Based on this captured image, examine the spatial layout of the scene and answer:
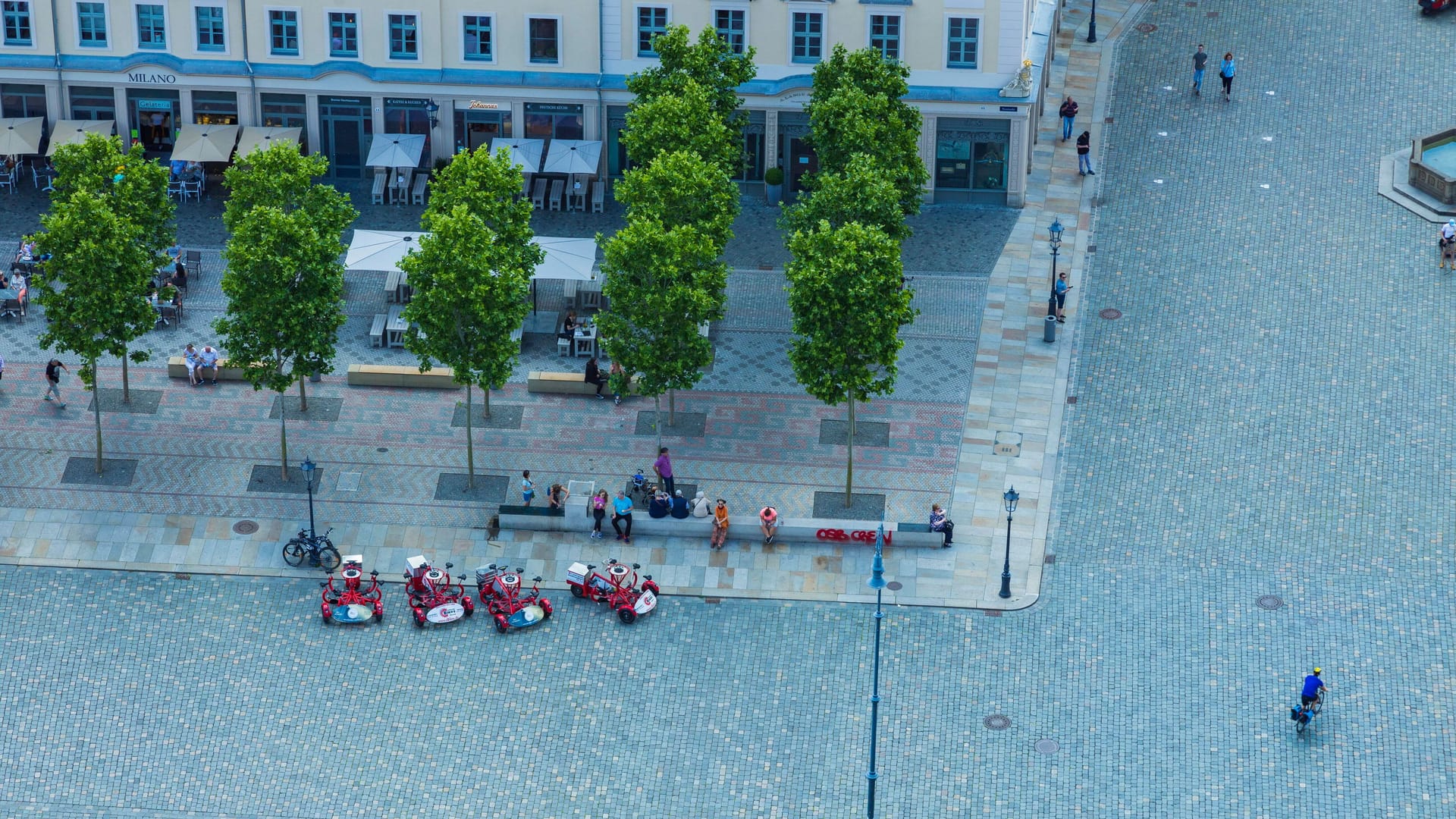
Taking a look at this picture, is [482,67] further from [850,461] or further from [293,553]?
[850,461]

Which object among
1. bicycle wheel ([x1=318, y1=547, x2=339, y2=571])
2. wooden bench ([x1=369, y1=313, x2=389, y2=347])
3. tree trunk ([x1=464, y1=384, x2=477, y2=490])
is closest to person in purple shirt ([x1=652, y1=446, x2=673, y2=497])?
tree trunk ([x1=464, y1=384, x2=477, y2=490])

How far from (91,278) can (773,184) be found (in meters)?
27.1

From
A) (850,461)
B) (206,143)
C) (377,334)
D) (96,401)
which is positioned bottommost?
(850,461)

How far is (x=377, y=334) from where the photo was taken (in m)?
87.8

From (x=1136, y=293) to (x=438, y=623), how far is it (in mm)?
27999

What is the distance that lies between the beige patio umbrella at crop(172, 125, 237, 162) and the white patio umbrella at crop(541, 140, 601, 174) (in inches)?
439

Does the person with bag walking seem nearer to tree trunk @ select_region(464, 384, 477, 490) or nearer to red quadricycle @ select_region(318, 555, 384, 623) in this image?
tree trunk @ select_region(464, 384, 477, 490)

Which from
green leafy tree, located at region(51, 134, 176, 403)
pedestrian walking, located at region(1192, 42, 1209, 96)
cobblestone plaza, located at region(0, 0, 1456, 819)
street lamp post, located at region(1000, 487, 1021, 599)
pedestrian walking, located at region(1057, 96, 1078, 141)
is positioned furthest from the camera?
pedestrian walking, located at region(1192, 42, 1209, 96)

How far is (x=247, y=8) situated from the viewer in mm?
95375

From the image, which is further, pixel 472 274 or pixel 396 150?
pixel 396 150

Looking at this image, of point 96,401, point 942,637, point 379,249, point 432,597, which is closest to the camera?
point 942,637

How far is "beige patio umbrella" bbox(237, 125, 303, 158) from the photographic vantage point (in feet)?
315

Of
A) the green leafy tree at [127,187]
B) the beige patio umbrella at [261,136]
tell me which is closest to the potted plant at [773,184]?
the beige patio umbrella at [261,136]

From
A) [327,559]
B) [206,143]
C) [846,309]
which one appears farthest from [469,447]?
[206,143]
